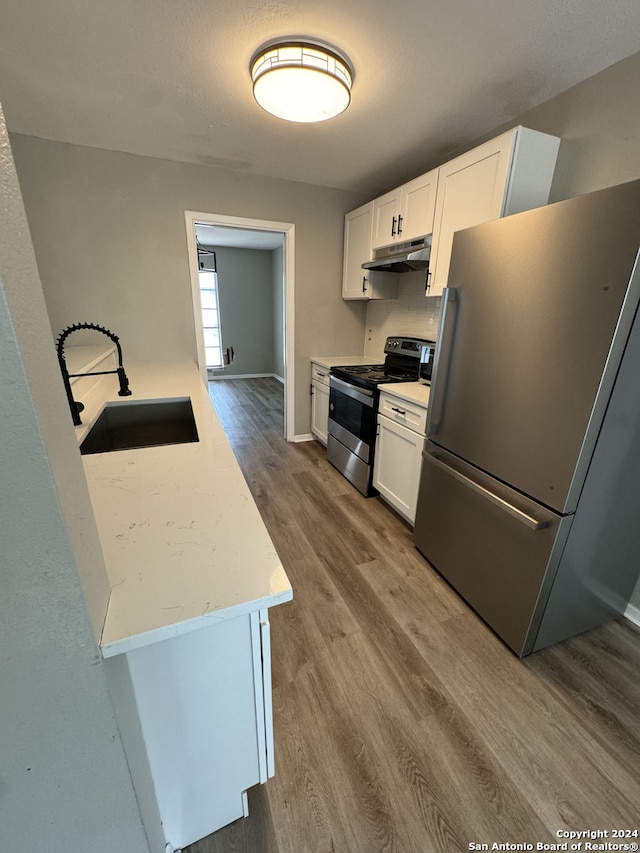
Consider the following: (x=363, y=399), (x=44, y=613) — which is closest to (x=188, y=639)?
(x=44, y=613)

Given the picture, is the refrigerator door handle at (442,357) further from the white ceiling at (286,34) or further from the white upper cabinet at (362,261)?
the white upper cabinet at (362,261)

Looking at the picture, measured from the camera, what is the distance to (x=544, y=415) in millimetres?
1288

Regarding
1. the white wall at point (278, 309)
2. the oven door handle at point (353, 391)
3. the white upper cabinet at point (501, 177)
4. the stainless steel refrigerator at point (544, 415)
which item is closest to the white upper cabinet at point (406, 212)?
the white upper cabinet at point (501, 177)

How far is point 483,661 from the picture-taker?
1484 millimetres

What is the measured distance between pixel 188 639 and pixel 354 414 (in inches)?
86.8

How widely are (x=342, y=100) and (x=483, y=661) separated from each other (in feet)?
8.55

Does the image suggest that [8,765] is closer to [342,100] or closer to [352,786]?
[352,786]

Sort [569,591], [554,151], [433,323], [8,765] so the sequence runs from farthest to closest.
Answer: [433,323] < [554,151] < [569,591] < [8,765]

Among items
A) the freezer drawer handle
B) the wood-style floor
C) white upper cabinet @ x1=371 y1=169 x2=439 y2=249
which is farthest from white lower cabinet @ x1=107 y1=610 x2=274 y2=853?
white upper cabinet @ x1=371 y1=169 x2=439 y2=249

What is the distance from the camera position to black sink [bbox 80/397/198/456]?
1.79 m

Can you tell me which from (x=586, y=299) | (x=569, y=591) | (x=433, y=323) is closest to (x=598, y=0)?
(x=586, y=299)

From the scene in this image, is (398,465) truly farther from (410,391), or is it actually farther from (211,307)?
(211,307)

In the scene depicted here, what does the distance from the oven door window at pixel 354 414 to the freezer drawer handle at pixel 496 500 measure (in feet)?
2.54

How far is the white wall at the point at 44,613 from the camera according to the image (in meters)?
0.40
